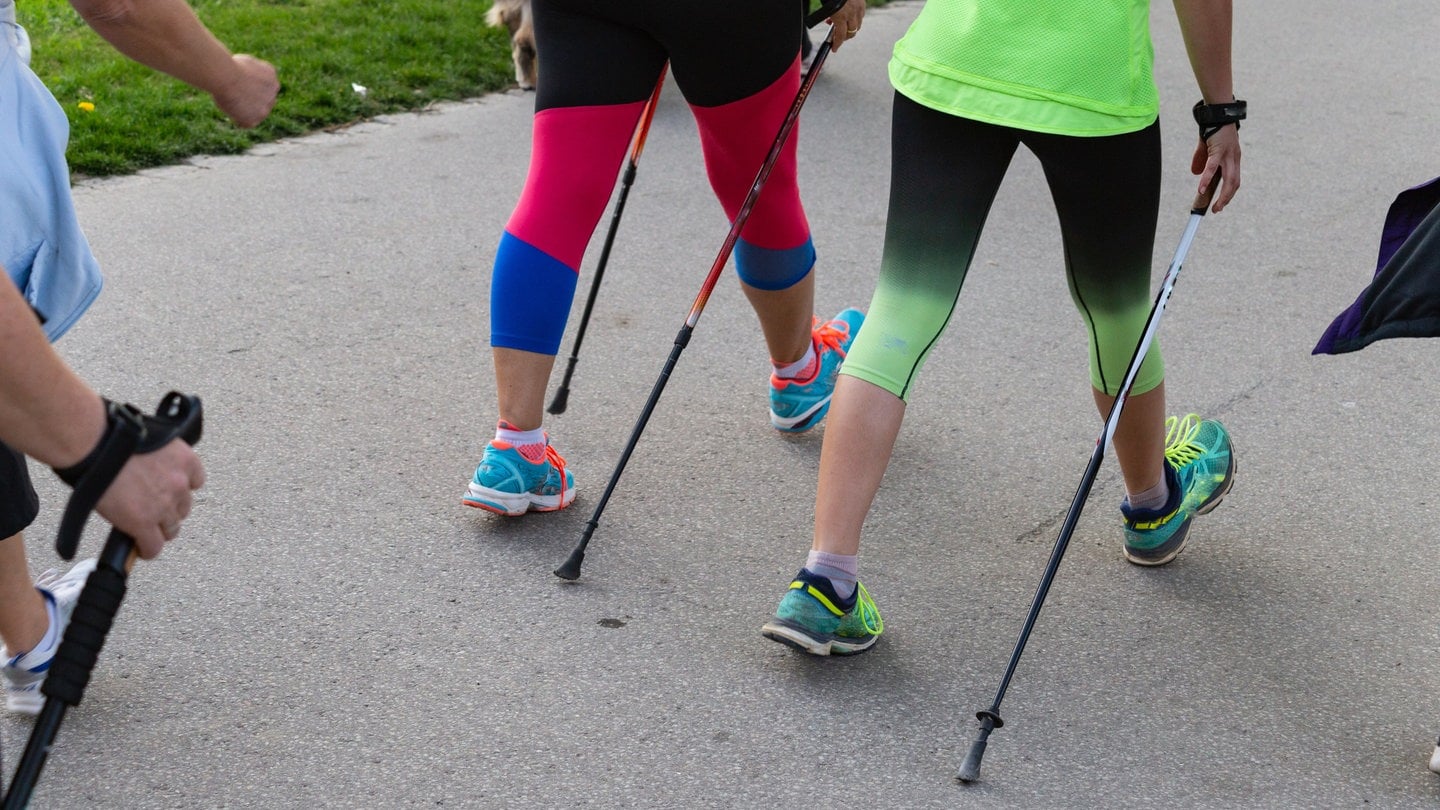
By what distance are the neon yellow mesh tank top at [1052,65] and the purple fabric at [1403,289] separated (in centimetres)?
47

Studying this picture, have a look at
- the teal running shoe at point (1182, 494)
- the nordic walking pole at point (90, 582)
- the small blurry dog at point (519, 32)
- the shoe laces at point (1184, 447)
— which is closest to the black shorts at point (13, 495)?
the nordic walking pole at point (90, 582)

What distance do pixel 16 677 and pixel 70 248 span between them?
0.91 metres

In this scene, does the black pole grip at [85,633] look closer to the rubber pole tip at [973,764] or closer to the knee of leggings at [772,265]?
the rubber pole tip at [973,764]

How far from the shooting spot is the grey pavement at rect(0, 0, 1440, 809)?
2.59 m

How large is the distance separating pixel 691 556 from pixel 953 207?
1.08 metres

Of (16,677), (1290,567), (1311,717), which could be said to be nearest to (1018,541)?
(1290,567)

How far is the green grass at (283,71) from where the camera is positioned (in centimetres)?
602

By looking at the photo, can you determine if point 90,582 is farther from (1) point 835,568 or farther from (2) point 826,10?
(2) point 826,10

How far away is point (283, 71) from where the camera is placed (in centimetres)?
687

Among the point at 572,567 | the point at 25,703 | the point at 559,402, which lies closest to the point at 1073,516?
the point at 572,567

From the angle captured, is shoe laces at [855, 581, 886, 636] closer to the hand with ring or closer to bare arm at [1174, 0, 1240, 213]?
bare arm at [1174, 0, 1240, 213]

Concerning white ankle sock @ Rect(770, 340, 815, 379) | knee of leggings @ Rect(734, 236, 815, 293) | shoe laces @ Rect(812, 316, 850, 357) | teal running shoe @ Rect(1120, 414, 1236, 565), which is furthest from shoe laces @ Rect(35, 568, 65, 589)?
teal running shoe @ Rect(1120, 414, 1236, 565)

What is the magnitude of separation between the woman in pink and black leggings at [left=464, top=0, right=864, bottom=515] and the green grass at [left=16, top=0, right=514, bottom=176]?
3222 mm

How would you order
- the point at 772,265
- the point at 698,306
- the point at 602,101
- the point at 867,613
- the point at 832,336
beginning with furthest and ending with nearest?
1. the point at 832,336
2. the point at 772,265
3. the point at 698,306
4. the point at 602,101
5. the point at 867,613
